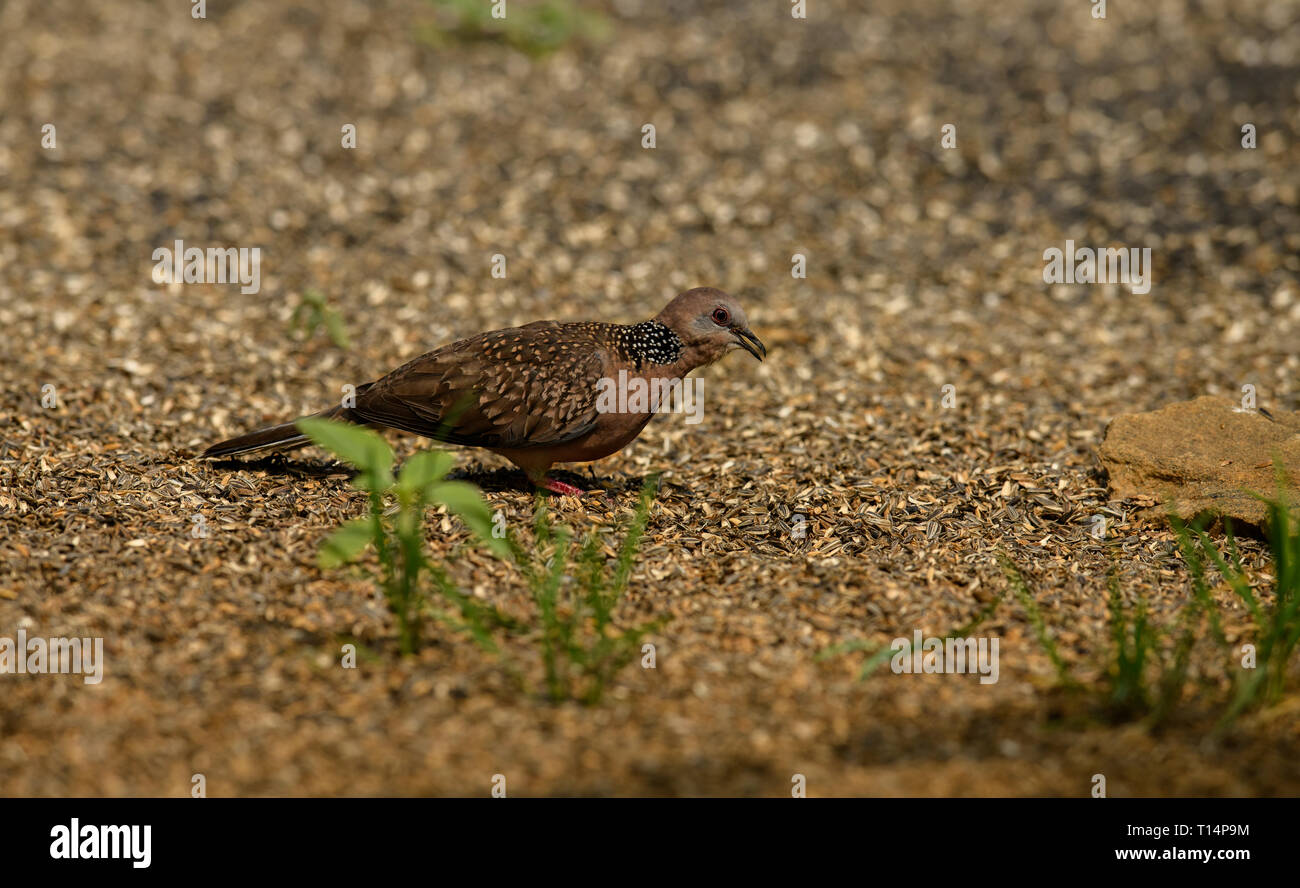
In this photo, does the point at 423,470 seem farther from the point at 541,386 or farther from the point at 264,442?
the point at 264,442

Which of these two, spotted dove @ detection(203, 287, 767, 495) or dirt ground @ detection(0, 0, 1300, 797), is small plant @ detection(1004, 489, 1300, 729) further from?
spotted dove @ detection(203, 287, 767, 495)

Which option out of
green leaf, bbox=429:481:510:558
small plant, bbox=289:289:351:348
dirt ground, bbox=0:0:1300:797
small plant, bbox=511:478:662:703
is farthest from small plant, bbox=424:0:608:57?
green leaf, bbox=429:481:510:558

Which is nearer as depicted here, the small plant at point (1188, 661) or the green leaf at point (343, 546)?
the green leaf at point (343, 546)

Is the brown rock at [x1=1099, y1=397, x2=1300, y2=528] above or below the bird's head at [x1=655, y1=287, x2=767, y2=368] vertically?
below

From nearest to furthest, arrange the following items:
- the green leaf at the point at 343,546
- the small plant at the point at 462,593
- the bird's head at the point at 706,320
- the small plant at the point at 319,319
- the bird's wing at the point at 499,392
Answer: the green leaf at the point at 343,546 < the small plant at the point at 462,593 < the bird's wing at the point at 499,392 < the bird's head at the point at 706,320 < the small plant at the point at 319,319

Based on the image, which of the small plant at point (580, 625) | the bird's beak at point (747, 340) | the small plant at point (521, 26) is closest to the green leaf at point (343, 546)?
the small plant at point (580, 625)

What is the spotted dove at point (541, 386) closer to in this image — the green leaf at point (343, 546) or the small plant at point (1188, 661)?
the green leaf at point (343, 546)
